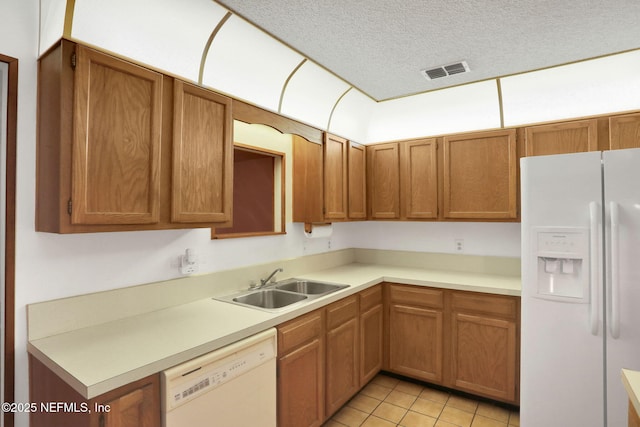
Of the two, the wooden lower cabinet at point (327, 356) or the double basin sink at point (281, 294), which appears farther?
the double basin sink at point (281, 294)

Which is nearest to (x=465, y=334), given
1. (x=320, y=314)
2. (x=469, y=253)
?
(x=469, y=253)

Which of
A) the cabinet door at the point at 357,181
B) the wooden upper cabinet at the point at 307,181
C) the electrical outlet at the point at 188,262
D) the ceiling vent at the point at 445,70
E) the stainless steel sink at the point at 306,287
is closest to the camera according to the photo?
the electrical outlet at the point at 188,262

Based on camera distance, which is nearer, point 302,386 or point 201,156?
point 201,156

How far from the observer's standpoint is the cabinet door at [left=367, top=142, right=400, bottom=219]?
340 cm

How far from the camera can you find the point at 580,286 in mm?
1917

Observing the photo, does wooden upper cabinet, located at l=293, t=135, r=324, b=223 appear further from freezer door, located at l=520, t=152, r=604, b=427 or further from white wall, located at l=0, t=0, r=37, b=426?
white wall, located at l=0, t=0, r=37, b=426

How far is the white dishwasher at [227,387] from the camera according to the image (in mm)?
1414

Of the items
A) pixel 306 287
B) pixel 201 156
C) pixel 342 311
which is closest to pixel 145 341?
pixel 201 156

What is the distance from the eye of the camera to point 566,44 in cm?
231

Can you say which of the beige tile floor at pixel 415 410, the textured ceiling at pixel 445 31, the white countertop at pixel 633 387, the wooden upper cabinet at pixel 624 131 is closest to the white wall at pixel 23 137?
the textured ceiling at pixel 445 31

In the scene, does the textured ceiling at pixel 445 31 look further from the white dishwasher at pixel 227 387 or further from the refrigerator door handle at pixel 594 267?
the white dishwasher at pixel 227 387

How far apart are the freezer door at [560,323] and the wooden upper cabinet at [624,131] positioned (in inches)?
34.1

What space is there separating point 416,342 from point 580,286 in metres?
1.37

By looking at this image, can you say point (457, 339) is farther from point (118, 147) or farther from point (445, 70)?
point (118, 147)
